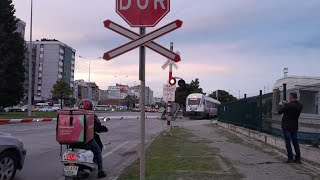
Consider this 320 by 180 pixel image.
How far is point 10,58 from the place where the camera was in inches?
2179

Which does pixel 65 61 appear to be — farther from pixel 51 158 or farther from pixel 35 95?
pixel 51 158

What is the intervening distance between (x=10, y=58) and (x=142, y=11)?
2058 inches

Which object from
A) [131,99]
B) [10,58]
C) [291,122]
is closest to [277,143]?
[291,122]

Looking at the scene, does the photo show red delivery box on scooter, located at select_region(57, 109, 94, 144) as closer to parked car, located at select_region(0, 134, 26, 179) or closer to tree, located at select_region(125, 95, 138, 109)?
parked car, located at select_region(0, 134, 26, 179)

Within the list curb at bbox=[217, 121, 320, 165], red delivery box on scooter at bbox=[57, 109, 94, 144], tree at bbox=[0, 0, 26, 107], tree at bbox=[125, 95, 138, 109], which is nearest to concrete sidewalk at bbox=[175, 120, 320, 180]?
curb at bbox=[217, 121, 320, 165]

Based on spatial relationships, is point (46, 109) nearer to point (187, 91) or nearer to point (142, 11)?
point (187, 91)

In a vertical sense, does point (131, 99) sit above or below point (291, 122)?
above

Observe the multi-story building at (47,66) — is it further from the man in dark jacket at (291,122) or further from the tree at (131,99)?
the man in dark jacket at (291,122)

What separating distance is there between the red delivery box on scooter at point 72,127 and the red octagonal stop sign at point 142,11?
2577 mm

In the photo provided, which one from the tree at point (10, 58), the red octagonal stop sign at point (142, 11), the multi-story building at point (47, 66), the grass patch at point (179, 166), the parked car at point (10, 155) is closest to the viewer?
the red octagonal stop sign at point (142, 11)

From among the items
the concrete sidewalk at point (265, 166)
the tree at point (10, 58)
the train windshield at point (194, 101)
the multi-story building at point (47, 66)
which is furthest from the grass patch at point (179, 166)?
the multi-story building at point (47, 66)

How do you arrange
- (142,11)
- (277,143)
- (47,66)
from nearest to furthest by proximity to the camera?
(142,11) < (277,143) < (47,66)

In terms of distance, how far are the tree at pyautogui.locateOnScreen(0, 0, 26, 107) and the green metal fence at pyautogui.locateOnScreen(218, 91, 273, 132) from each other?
3637cm

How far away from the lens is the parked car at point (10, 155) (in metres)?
8.62
